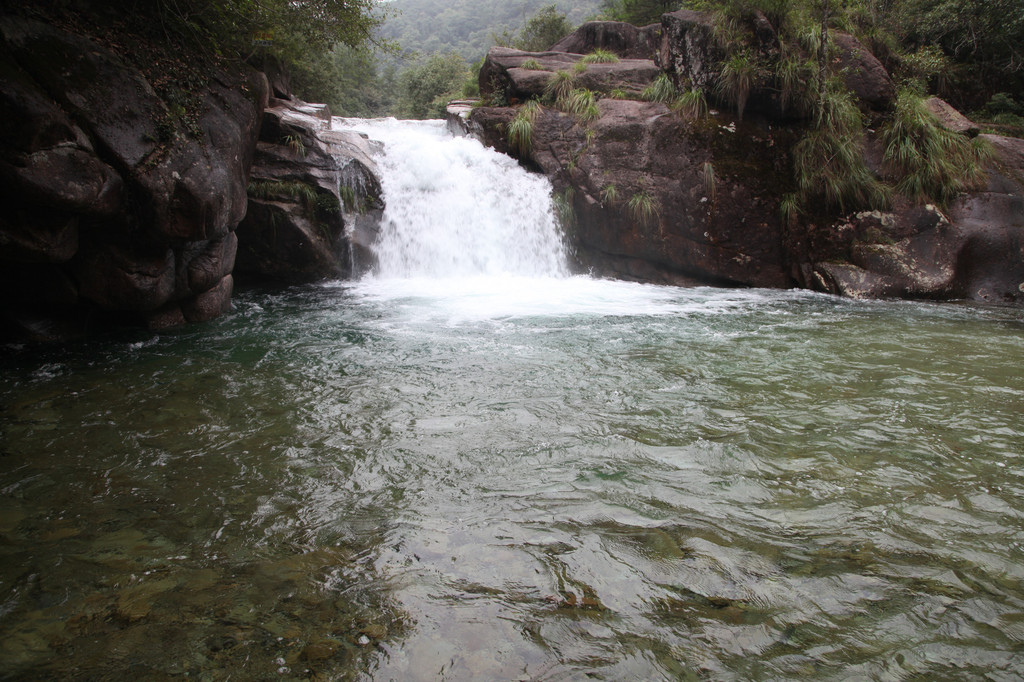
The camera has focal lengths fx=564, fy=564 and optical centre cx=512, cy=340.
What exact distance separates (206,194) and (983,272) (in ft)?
34.9

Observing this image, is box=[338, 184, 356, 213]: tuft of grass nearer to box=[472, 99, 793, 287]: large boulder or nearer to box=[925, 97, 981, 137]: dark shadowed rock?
box=[472, 99, 793, 287]: large boulder

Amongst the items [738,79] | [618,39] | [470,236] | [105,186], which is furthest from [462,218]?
[618,39]

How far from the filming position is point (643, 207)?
9922 mm

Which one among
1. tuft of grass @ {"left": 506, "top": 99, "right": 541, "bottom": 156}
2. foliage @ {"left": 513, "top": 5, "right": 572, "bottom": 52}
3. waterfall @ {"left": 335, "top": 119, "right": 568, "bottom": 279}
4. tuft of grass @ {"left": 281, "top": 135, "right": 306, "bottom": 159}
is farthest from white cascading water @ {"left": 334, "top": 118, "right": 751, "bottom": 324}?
foliage @ {"left": 513, "top": 5, "right": 572, "bottom": 52}

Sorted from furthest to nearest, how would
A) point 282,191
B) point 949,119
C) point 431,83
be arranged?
point 431,83 < point 949,119 < point 282,191

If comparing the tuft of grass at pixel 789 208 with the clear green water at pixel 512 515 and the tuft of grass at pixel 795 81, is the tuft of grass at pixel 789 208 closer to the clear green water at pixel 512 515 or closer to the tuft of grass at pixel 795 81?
the tuft of grass at pixel 795 81

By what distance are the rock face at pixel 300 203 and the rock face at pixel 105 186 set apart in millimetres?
1728

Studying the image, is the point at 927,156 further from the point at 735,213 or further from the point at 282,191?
the point at 282,191

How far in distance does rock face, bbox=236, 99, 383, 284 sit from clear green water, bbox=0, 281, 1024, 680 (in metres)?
3.86

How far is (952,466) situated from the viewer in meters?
3.10

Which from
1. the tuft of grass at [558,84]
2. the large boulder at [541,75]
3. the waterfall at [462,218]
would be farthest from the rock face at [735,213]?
the large boulder at [541,75]

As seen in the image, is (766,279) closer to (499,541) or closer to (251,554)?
(499,541)

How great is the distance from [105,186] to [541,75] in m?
9.42

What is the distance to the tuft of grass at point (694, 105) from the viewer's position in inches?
400
